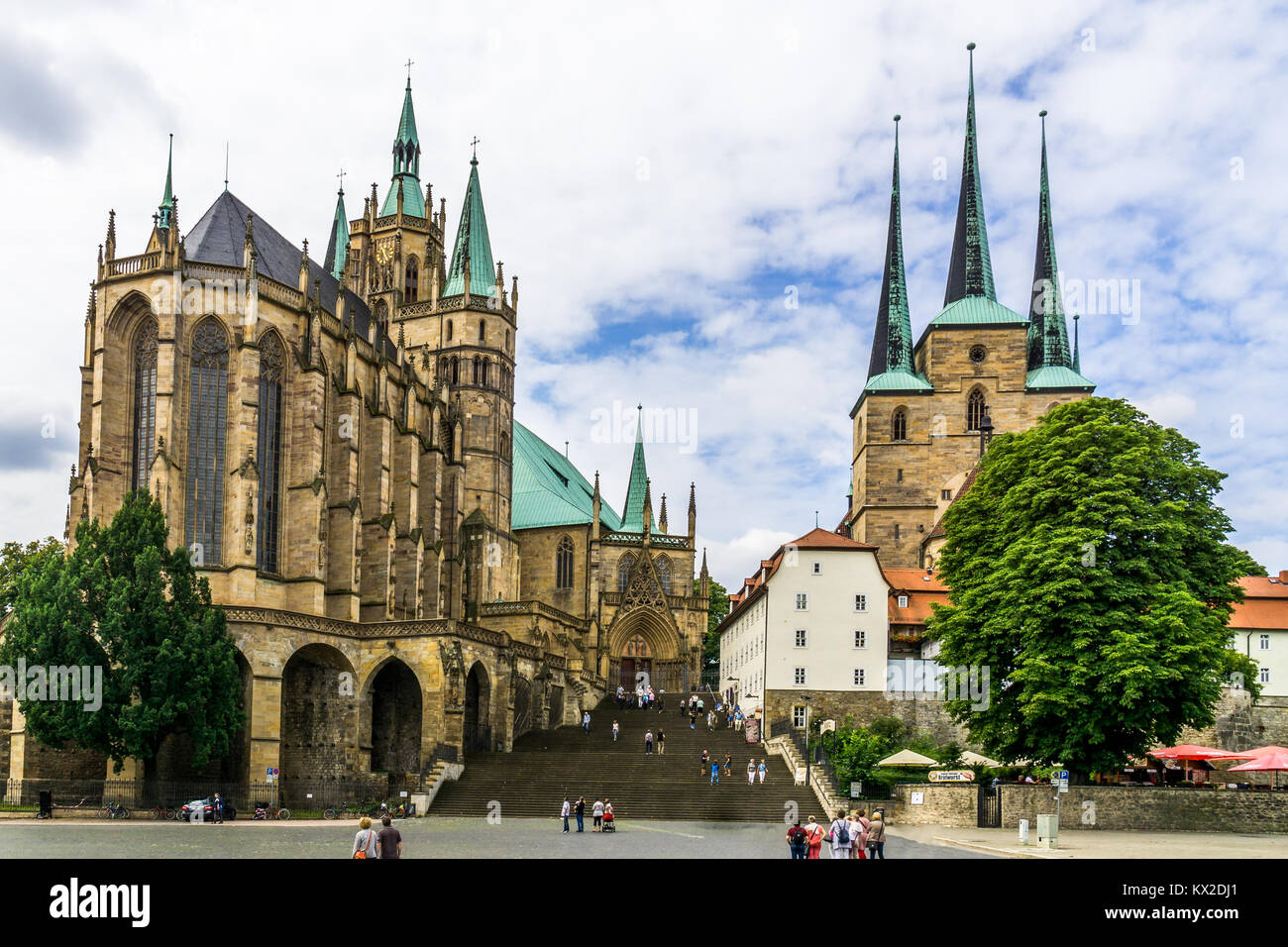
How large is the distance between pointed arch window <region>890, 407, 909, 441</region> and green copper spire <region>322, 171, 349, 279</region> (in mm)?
37347

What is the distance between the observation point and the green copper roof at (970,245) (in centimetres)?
8712

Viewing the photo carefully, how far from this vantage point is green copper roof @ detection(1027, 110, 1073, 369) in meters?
87.6

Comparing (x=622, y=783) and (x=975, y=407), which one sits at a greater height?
(x=975, y=407)

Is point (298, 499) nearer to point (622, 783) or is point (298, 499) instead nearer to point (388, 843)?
point (622, 783)

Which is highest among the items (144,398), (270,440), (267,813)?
(144,398)

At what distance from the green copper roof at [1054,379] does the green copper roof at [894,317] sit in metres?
6.50

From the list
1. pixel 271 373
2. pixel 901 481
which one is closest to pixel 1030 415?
pixel 901 481

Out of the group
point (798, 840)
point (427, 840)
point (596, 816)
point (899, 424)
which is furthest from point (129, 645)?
Result: point (899, 424)

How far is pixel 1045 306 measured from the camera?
89.3 m

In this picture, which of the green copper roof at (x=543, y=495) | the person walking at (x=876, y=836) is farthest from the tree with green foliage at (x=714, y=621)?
the person walking at (x=876, y=836)

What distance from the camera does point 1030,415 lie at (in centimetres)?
8312

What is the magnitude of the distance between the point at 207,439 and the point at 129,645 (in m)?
12.2
